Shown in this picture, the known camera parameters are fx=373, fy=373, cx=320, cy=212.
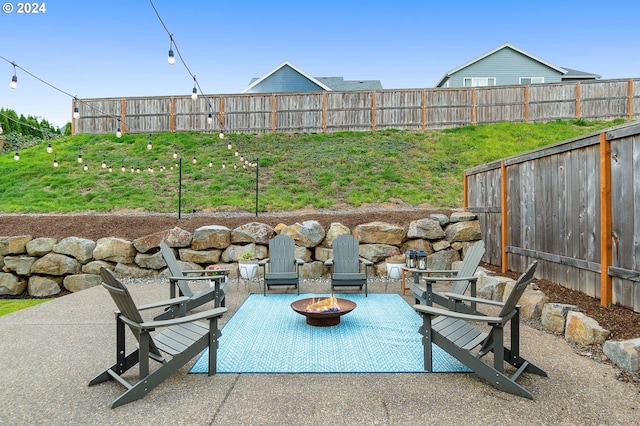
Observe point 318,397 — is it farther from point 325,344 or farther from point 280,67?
point 280,67

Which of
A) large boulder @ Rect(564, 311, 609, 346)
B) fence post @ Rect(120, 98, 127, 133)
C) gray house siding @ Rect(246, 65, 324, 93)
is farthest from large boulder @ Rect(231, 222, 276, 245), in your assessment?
gray house siding @ Rect(246, 65, 324, 93)

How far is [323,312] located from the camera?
381 cm

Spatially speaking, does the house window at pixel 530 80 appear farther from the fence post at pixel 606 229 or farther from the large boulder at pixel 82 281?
the large boulder at pixel 82 281

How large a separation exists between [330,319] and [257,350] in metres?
0.95

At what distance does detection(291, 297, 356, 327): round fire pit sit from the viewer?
3.82 m

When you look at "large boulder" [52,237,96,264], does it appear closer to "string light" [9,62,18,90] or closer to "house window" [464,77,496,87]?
"string light" [9,62,18,90]

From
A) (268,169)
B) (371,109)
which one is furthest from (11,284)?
(371,109)

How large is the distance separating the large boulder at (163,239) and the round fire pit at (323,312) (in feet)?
11.9

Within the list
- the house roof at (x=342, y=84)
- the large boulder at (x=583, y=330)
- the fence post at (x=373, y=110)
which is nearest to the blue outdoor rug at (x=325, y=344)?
the large boulder at (x=583, y=330)

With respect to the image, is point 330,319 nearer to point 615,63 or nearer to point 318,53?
point 318,53

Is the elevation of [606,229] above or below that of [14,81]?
below

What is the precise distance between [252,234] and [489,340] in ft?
16.2

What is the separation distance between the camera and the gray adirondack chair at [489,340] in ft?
7.95

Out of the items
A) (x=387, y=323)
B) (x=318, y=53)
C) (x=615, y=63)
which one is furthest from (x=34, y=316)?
(x=615, y=63)
